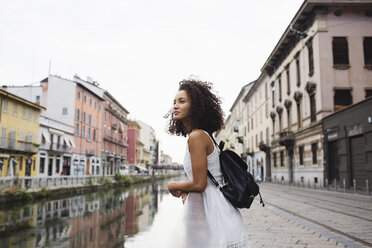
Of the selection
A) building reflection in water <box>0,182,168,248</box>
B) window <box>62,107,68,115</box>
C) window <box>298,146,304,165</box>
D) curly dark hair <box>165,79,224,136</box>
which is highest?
window <box>62,107,68,115</box>

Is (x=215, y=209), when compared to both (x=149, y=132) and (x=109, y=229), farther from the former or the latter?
(x=149, y=132)

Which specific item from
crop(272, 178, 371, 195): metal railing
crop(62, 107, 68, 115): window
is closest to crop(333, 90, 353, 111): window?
crop(272, 178, 371, 195): metal railing

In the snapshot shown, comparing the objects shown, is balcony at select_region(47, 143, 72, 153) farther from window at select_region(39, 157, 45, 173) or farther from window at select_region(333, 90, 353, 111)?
window at select_region(333, 90, 353, 111)

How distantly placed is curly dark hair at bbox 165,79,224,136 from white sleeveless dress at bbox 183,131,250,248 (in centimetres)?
27

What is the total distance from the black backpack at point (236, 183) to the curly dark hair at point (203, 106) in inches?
11.0

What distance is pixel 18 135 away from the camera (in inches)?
1302

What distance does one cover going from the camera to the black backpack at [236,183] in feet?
6.17

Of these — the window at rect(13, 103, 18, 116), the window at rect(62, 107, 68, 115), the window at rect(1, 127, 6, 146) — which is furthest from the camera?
the window at rect(62, 107, 68, 115)

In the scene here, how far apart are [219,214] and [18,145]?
113ft

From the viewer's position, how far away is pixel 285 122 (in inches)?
1303

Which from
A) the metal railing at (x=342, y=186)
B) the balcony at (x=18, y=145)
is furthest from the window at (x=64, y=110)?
the metal railing at (x=342, y=186)

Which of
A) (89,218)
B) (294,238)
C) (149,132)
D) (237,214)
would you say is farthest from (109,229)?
(149,132)

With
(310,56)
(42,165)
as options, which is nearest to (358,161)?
(310,56)

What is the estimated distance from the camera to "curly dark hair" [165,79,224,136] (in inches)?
83.4
